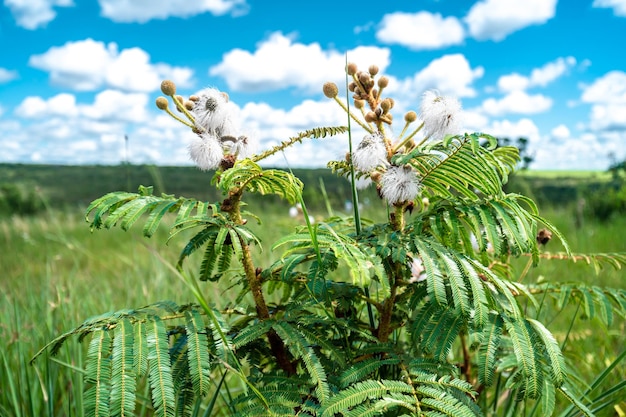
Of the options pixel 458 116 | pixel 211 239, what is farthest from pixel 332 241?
pixel 458 116

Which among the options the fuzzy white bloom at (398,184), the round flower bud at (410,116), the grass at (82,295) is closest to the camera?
the fuzzy white bloom at (398,184)

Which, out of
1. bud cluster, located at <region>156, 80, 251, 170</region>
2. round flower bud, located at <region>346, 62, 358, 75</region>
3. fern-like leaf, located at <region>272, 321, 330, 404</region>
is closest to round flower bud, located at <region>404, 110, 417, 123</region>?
round flower bud, located at <region>346, 62, 358, 75</region>

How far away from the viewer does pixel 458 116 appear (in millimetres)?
1502

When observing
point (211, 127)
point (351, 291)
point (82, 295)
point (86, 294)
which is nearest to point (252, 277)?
point (351, 291)

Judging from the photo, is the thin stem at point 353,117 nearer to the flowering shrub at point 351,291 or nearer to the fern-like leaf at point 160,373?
the flowering shrub at point 351,291

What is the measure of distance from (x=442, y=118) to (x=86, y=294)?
3136 millimetres

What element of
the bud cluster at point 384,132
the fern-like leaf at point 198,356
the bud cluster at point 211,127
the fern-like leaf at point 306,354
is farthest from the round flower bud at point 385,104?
the fern-like leaf at point 198,356

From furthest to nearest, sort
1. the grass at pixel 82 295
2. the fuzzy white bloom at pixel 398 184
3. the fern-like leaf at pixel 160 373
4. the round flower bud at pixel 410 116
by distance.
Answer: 1. the grass at pixel 82 295
2. the round flower bud at pixel 410 116
3. the fuzzy white bloom at pixel 398 184
4. the fern-like leaf at pixel 160 373

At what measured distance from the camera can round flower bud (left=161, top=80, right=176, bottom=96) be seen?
1447mm

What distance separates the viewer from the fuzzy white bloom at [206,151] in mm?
1438

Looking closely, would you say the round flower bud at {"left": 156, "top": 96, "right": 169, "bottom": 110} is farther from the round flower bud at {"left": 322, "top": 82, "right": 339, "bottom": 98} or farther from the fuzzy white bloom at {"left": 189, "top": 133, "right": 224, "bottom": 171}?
the round flower bud at {"left": 322, "top": 82, "right": 339, "bottom": 98}

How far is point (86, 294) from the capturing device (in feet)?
12.2

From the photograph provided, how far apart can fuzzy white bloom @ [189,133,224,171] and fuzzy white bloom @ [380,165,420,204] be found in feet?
1.52

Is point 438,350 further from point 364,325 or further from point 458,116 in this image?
point 458,116
